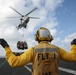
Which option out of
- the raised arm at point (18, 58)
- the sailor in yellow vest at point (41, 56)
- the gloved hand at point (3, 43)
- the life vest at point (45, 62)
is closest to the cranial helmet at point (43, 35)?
the sailor in yellow vest at point (41, 56)

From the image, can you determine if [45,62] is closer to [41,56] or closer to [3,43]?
[41,56]

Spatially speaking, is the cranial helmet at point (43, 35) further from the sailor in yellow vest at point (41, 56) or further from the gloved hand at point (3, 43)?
the gloved hand at point (3, 43)

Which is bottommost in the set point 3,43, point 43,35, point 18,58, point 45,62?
point 45,62

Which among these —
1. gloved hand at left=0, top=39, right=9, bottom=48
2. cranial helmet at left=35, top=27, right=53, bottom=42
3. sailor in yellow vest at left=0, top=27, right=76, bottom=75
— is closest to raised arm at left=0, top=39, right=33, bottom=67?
sailor in yellow vest at left=0, top=27, right=76, bottom=75

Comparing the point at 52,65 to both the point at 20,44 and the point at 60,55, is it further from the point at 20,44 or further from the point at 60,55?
the point at 20,44

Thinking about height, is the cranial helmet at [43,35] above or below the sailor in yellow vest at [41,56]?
above

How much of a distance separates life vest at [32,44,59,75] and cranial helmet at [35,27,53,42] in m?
0.24

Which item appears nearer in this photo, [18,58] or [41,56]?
[18,58]

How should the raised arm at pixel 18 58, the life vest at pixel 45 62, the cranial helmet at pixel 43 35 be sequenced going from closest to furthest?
the raised arm at pixel 18 58, the life vest at pixel 45 62, the cranial helmet at pixel 43 35

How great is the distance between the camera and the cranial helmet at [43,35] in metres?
5.89

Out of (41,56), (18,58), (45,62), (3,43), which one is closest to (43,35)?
(41,56)

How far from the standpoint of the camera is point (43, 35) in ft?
19.3

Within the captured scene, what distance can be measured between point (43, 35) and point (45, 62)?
60 centimetres

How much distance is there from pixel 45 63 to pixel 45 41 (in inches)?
20.3
